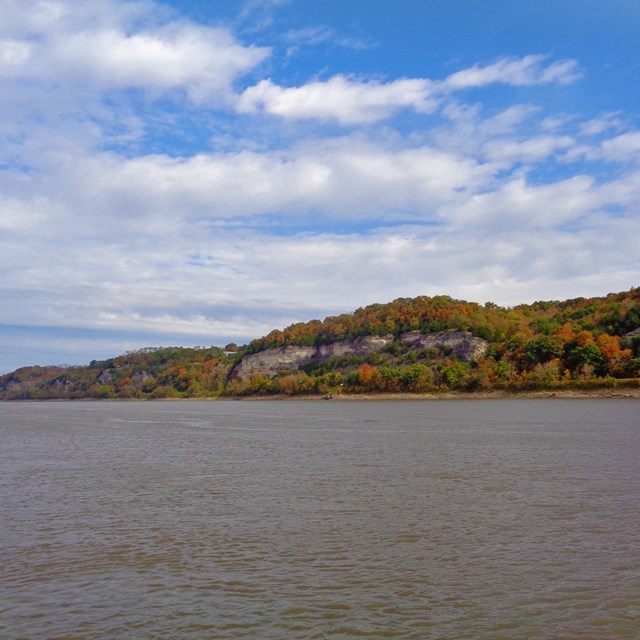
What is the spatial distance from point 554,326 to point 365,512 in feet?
545

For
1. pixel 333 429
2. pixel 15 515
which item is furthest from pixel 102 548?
pixel 333 429

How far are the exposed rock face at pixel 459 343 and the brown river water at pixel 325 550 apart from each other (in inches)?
5870

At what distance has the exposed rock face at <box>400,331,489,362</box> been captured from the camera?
6988 inches

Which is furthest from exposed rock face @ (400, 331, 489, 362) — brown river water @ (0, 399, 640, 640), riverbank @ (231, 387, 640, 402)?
brown river water @ (0, 399, 640, 640)

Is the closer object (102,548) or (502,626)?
(502,626)

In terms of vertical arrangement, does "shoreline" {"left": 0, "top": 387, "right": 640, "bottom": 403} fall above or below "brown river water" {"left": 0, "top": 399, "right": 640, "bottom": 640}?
below

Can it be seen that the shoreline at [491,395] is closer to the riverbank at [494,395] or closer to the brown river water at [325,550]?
the riverbank at [494,395]

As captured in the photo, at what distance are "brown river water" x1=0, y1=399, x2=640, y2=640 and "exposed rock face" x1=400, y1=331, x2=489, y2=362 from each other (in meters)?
149

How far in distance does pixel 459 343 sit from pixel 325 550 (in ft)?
572

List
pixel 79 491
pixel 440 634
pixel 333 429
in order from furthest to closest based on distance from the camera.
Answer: pixel 333 429, pixel 79 491, pixel 440 634

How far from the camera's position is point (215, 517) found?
18938 mm

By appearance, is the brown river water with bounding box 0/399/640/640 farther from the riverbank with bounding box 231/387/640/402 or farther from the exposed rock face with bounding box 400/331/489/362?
the exposed rock face with bounding box 400/331/489/362

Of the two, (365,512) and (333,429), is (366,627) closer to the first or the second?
(365,512)

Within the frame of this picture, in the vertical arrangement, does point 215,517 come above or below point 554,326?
below
